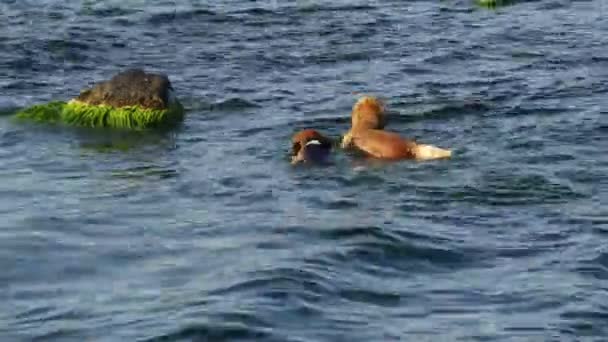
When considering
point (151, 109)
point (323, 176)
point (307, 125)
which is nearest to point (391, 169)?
point (323, 176)

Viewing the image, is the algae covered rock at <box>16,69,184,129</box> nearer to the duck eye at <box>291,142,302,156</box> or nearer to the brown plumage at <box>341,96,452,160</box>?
the duck eye at <box>291,142,302,156</box>

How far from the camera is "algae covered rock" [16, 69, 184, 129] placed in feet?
58.3

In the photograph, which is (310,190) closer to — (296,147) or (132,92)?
(296,147)

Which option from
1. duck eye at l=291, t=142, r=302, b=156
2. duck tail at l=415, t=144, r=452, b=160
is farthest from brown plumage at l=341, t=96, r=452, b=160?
duck eye at l=291, t=142, r=302, b=156

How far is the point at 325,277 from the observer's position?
38.2 ft

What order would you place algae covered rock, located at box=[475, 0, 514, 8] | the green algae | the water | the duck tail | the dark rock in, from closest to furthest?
1. the water
2. the duck tail
3. the green algae
4. the dark rock
5. algae covered rock, located at box=[475, 0, 514, 8]

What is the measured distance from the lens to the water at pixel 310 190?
10.9 metres

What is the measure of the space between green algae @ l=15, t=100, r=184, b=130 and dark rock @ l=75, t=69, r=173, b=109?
0.26 ft

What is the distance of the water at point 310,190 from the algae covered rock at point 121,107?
1.02 ft

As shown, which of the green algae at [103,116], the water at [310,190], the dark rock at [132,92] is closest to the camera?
the water at [310,190]

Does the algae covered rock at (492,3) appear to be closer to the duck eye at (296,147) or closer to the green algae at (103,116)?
the green algae at (103,116)

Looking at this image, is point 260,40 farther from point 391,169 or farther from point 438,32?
point 391,169

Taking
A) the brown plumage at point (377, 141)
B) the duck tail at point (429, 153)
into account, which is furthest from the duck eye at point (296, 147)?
the duck tail at point (429, 153)

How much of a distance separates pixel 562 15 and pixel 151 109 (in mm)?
8600
